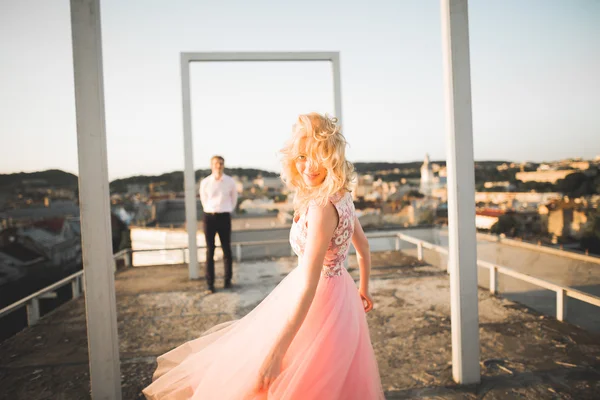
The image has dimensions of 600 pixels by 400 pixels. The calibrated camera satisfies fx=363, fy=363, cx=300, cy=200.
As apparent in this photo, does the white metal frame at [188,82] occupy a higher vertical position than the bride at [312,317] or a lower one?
higher

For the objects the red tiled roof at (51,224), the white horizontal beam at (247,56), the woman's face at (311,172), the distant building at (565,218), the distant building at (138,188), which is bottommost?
the distant building at (565,218)

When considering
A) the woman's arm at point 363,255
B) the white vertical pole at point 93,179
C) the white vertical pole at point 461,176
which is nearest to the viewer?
the woman's arm at point 363,255

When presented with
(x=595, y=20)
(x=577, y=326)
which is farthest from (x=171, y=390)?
(x=595, y=20)

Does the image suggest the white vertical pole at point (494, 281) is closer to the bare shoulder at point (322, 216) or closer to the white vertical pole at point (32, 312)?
the bare shoulder at point (322, 216)

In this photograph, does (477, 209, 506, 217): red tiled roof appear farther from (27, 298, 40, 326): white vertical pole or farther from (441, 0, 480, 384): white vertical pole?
(27, 298, 40, 326): white vertical pole

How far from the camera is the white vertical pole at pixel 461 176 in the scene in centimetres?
223

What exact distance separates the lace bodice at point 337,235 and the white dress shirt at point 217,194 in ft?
11.6

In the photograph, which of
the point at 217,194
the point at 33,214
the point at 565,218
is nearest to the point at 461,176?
the point at 217,194

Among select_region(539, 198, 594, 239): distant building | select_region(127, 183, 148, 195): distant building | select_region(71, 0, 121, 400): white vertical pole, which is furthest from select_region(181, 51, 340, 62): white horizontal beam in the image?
select_region(539, 198, 594, 239): distant building

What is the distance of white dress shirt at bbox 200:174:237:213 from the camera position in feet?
15.9

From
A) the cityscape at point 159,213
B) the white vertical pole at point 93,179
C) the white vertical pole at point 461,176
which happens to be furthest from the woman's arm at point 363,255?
the cityscape at point 159,213

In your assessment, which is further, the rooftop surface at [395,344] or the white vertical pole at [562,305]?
the white vertical pole at [562,305]

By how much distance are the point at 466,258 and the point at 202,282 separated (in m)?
4.06

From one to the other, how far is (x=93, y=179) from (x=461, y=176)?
213cm
